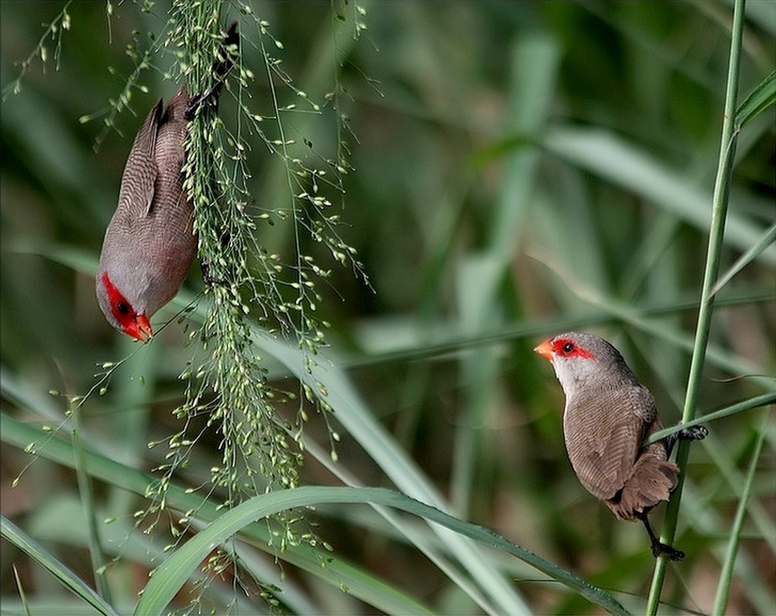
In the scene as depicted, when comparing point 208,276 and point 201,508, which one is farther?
point 201,508

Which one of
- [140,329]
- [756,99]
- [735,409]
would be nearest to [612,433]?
[735,409]

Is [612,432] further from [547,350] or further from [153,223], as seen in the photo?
[153,223]

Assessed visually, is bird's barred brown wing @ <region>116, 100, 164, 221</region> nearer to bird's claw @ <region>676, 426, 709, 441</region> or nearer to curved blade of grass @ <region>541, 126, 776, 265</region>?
bird's claw @ <region>676, 426, 709, 441</region>

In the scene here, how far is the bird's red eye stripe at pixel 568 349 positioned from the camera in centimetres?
212

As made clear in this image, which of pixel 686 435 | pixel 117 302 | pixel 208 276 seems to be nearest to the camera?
pixel 686 435

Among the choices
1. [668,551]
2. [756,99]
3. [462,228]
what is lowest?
[668,551]

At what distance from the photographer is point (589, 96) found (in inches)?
166

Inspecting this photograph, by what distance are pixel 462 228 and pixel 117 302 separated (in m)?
2.38

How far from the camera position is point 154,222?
2.12 metres

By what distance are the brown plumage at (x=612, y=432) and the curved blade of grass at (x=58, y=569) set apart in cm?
76

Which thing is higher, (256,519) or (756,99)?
(756,99)

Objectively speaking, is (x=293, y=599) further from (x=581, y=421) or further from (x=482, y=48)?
(x=482, y=48)

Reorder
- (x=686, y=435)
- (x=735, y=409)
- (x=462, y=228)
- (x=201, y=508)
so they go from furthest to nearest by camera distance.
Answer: (x=462, y=228)
(x=201, y=508)
(x=686, y=435)
(x=735, y=409)

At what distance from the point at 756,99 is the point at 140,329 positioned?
4.14ft
